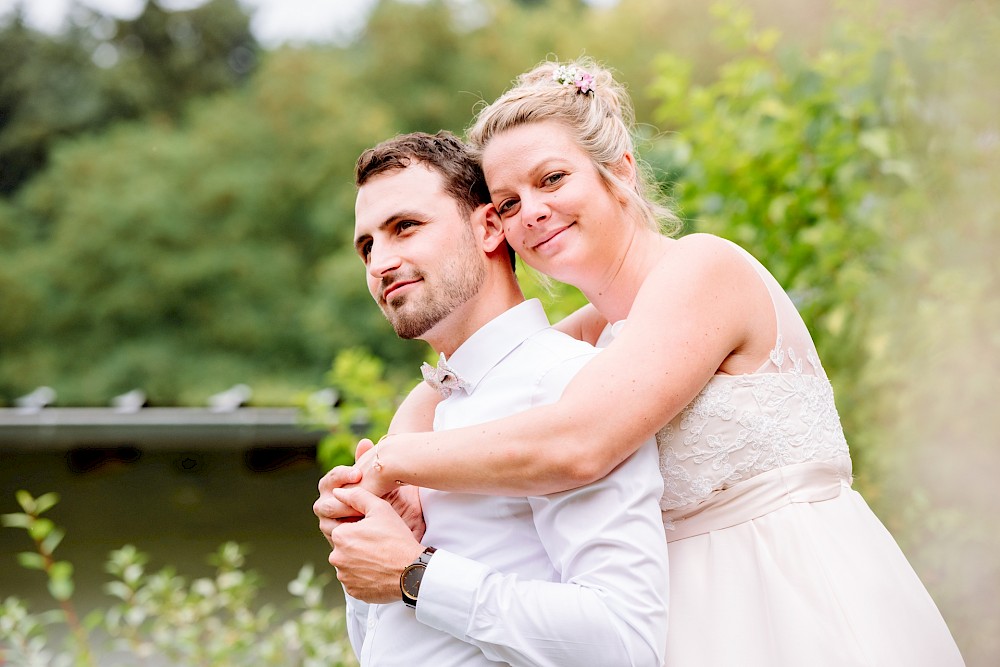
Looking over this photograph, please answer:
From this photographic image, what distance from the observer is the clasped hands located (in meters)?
1.65

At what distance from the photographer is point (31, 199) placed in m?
22.0

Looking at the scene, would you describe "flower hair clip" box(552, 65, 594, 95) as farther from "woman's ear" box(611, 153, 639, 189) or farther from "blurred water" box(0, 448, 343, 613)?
"blurred water" box(0, 448, 343, 613)

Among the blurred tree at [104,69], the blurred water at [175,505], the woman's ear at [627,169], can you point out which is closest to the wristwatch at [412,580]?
the woman's ear at [627,169]

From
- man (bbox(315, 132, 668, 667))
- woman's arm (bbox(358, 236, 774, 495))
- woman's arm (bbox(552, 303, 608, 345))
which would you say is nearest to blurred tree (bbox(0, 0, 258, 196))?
woman's arm (bbox(552, 303, 608, 345))

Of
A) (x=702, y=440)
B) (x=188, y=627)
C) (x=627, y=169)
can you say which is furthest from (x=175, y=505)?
(x=702, y=440)

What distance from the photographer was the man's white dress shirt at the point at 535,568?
150 centimetres

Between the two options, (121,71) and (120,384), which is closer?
(120,384)

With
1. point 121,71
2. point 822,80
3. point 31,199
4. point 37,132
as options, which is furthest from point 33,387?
point 822,80

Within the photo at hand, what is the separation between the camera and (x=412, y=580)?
161 cm

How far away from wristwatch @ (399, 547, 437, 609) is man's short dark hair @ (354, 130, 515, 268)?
0.68m

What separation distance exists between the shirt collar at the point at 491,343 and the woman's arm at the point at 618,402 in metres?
0.21

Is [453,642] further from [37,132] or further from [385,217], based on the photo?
[37,132]

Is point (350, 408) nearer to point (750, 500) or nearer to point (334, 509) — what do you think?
point (334, 509)

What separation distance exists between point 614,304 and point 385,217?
18.2 inches
